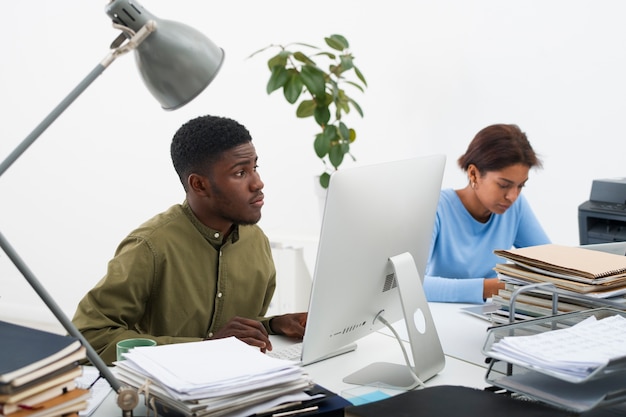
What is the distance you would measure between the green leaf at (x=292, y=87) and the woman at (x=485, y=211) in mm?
963

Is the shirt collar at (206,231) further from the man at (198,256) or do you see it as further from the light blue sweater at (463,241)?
the light blue sweater at (463,241)

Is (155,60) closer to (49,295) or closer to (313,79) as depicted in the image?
(49,295)

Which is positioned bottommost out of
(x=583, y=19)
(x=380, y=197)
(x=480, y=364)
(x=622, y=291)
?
(x=480, y=364)

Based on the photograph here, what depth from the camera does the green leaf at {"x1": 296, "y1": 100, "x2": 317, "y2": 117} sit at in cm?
340

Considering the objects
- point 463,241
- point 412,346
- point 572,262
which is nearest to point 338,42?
point 463,241

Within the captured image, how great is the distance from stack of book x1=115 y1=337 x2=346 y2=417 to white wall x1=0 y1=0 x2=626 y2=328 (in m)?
2.23

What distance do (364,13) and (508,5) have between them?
2.46ft

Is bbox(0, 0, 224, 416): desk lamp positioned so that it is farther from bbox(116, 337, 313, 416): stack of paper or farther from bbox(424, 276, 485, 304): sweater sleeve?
bbox(424, 276, 485, 304): sweater sleeve

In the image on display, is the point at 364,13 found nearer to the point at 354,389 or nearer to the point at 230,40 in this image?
the point at 230,40

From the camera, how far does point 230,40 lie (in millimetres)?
3691

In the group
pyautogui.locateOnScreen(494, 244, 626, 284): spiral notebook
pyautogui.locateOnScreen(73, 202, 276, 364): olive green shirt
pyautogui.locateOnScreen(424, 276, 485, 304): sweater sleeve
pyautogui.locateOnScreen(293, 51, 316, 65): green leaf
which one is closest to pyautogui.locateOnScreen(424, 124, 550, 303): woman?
pyautogui.locateOnScreen(424, 276, 485, 304): sweater sleeve

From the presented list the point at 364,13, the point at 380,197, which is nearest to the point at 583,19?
the point at 364,13

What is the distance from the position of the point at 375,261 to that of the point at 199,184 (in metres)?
0.60

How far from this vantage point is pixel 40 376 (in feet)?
3.56
